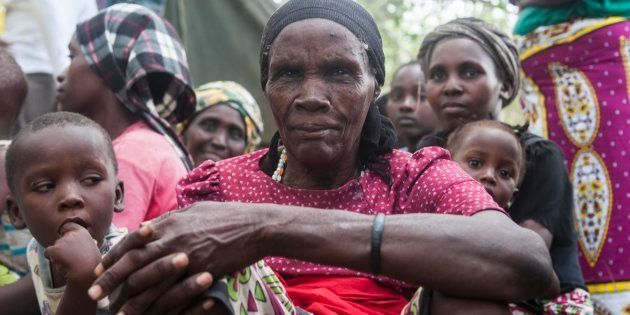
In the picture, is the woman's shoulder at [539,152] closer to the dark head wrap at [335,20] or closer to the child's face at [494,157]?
the child's face at [494,157]

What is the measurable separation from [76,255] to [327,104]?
1.00 meters

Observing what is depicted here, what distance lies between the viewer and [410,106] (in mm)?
6070

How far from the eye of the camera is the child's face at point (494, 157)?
12.7 feet

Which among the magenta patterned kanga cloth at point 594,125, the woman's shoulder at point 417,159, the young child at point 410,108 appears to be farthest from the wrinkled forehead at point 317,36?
the young child at point 410,108

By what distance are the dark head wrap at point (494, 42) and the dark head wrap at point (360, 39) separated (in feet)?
4.77

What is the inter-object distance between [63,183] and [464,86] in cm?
225

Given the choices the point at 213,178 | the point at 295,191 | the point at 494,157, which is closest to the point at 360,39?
the point at 295,191

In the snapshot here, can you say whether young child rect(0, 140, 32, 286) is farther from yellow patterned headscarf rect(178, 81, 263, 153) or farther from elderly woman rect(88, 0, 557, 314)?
yellow patterned headscarf rect(178, 81, 263, 153)

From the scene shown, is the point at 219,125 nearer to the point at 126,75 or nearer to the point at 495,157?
the point at 126,75

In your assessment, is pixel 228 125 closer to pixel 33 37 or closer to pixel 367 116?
pixel 33 37

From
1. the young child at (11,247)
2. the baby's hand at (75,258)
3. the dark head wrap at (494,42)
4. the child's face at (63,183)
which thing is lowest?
the young child at (11,247)

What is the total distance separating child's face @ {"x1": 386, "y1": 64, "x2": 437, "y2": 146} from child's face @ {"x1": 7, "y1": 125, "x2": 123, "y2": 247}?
10.2 feet

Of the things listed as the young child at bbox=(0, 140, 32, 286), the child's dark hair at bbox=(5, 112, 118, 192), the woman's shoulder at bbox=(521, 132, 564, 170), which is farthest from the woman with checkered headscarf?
the woman's shoulder at bbox=(521, 132, 564, 170)

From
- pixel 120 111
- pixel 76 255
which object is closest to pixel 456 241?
pixel 76 255
